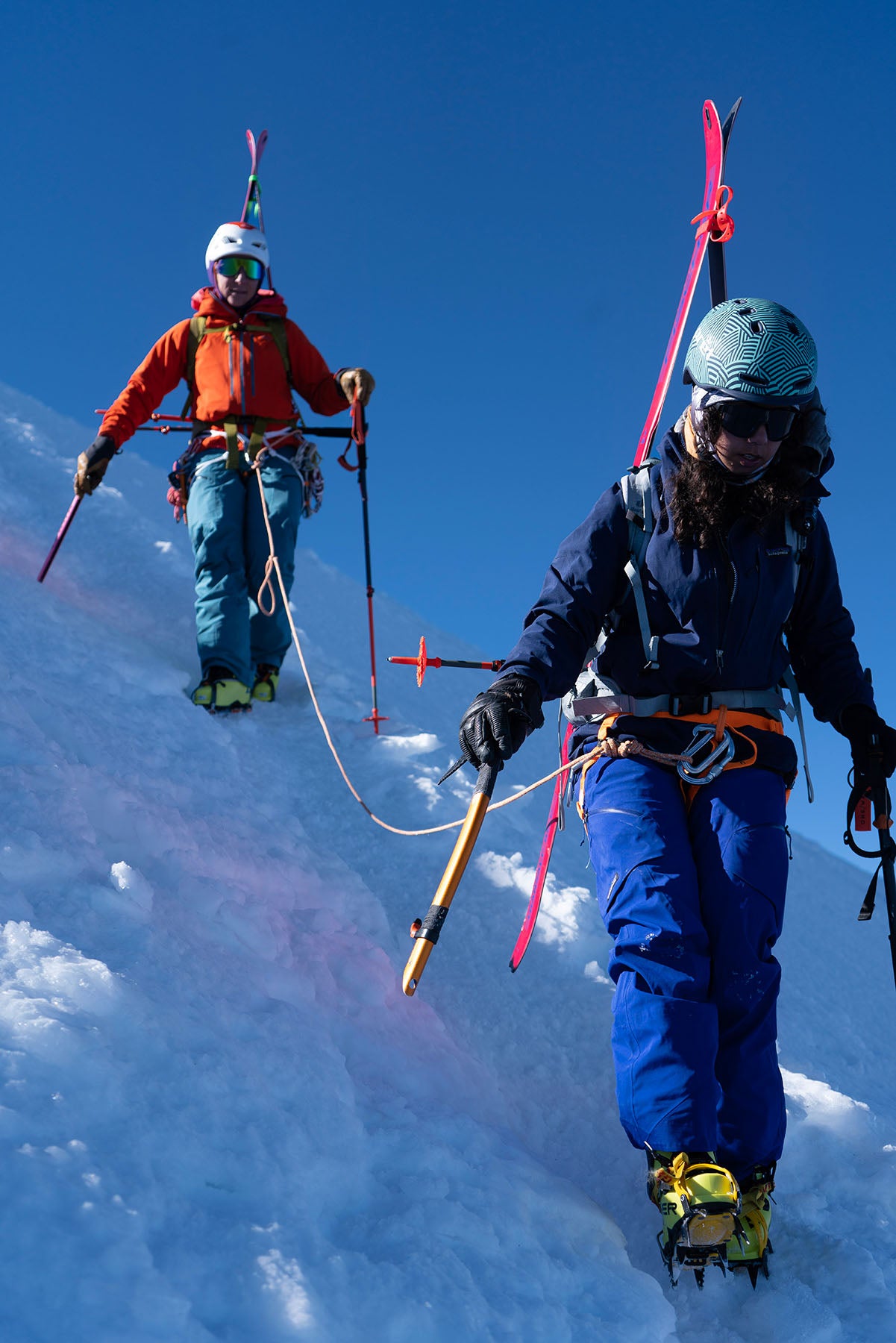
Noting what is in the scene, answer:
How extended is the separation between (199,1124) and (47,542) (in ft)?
18.9

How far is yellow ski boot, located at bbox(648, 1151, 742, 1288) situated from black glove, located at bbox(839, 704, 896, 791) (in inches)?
42.4

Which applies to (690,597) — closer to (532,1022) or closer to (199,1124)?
(532,1022)

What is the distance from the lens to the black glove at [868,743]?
8.89 ft

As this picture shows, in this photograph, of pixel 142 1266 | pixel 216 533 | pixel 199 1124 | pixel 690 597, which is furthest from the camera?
pixel 216 533

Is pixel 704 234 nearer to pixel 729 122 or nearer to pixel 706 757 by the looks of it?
pixel 729 122

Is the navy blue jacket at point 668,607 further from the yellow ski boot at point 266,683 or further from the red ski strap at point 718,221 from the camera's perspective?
the yellow ski boot at point 266,683

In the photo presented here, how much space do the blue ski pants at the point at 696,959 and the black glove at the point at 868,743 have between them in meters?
0.37

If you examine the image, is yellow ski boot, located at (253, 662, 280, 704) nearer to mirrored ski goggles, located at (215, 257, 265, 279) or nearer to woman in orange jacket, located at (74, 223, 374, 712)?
woman in orange jacket, located at (74, 223, 374, 712)

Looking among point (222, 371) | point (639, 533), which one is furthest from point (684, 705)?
point (222, 371)

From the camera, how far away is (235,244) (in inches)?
211

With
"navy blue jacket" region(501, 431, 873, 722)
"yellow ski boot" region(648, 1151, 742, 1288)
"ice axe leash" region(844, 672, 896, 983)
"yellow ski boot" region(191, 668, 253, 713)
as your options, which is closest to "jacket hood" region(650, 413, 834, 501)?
"navy blue jacket" region(501, 431, 873, 722)

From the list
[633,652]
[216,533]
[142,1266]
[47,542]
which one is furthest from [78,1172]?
[47,542]

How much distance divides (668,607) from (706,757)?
1.22 ft

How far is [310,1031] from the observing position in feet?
7.84
